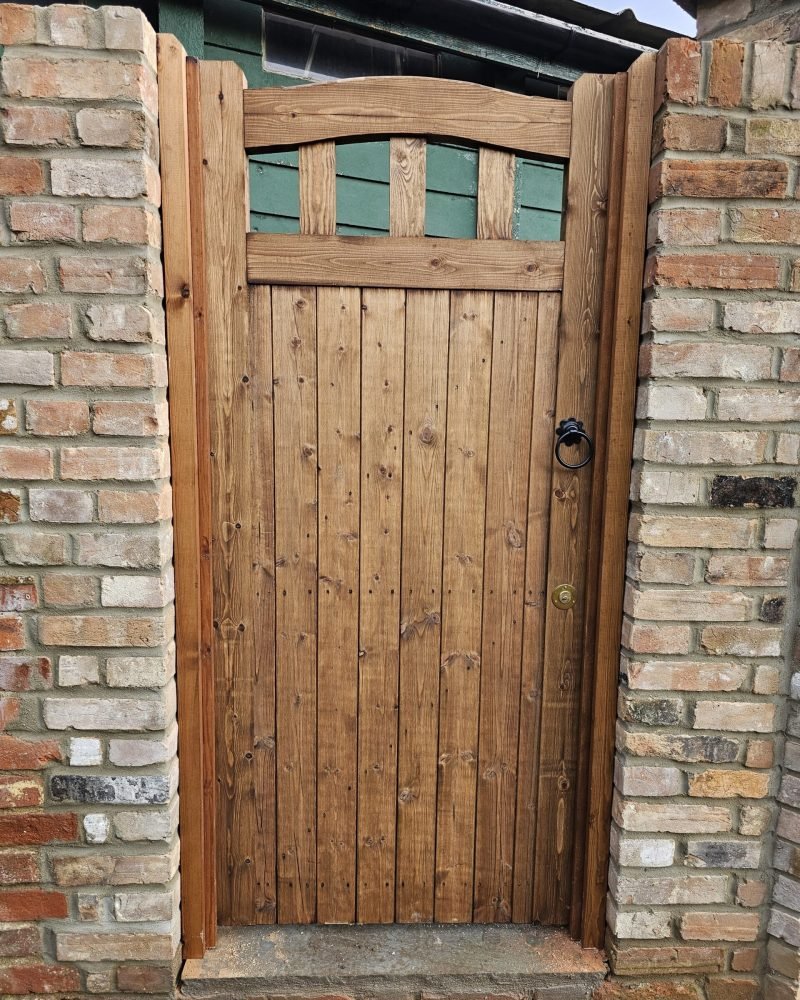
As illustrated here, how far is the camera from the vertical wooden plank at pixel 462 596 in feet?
5.44

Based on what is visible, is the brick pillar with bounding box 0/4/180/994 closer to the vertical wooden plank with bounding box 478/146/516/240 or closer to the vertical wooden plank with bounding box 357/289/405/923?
the vertical wooden plank with bounding box 357/289/405/923

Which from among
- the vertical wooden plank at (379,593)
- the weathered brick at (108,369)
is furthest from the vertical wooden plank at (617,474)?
the weathered brick at (108,369)

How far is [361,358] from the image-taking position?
164 centimetres

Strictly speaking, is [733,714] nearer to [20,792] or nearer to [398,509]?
[398,509]

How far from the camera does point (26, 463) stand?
145cm

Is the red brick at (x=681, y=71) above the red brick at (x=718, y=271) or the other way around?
above

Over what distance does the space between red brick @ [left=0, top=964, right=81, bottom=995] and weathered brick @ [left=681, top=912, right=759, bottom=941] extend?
1.62m

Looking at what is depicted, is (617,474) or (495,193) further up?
(495,193)

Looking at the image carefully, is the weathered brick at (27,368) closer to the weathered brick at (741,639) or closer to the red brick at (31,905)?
the red brick at (31,905)

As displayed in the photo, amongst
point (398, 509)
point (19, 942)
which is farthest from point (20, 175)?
point (19, 942)

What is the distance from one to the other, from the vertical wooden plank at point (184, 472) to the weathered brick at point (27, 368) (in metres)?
0.26

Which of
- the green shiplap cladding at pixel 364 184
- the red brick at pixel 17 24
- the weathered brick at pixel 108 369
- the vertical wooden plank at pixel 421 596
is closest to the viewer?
the red brick at pixel 17 24

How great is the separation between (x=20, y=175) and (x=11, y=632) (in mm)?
1039

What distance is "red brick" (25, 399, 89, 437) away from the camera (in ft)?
4.74
